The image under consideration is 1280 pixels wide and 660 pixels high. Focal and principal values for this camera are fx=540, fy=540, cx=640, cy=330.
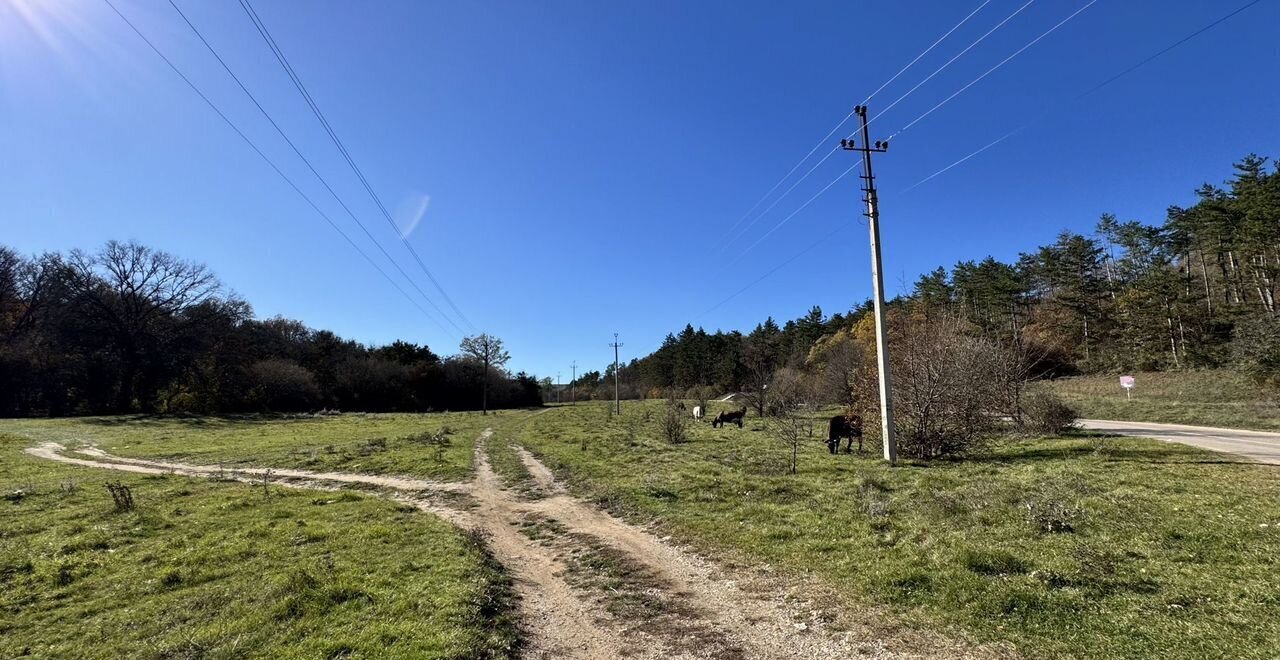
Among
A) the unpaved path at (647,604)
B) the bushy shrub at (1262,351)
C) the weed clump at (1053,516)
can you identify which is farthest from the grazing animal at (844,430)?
the bushy shrub at (1262,351)

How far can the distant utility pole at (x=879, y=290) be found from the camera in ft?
55.9

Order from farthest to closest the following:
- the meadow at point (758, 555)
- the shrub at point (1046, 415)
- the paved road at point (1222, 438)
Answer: the shrub at point (1046, 415) → the paved road at point (1222, 438) → the meadow at point (758, 555)

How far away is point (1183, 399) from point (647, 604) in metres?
51.6

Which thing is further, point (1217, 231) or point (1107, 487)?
point (1217, 231)

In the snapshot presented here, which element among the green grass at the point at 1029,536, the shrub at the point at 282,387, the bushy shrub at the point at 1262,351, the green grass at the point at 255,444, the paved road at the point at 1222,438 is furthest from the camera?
the shrub at the point at 282,387

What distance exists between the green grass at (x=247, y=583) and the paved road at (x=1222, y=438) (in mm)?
19588

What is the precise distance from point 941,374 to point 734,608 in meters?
14.9

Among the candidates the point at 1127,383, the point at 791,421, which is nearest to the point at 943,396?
the point at 791,421

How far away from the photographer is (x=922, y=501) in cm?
1084

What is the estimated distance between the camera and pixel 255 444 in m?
31.9

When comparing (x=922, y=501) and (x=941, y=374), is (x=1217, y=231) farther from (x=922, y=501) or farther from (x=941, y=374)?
(x=922, y=501)

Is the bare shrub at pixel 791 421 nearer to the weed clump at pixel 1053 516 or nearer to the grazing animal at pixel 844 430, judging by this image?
the grazing animal at pixel 844 430

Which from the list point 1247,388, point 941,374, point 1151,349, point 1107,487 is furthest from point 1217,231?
point 1107,487

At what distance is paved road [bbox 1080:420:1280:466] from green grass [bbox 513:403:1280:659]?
1.30m
